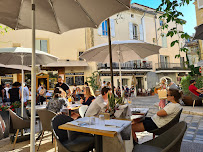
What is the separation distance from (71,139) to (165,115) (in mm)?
1713

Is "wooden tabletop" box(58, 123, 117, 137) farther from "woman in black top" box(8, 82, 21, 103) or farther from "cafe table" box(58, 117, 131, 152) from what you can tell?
"woman in black top" box(8, 82, 21, 103)

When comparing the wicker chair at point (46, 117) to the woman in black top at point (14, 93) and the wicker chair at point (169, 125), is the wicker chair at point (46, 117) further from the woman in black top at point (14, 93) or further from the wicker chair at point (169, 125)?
the woman in black top at point (14, 93)

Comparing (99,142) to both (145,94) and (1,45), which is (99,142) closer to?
(1,45)

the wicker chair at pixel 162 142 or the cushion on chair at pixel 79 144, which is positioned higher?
the wicker chair at pixel 162 142

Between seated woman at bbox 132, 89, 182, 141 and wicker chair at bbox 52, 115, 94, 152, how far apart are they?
3.44ft

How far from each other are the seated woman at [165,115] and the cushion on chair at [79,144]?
3.39 feet

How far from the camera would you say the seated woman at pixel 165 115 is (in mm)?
2816

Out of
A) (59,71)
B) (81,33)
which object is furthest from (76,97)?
(81,33)

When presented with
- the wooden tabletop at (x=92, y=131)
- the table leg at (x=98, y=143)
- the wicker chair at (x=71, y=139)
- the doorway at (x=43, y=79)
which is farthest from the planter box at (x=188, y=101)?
the doorway at (x=43, y=79)

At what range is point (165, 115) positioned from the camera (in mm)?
2822

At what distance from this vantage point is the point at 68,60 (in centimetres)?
1520

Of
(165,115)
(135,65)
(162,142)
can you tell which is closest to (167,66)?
(135,65)

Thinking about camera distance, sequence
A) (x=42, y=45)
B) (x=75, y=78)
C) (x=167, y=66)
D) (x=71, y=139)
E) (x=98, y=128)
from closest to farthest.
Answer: (x=98, y=128)
(x=71, y=139)
(x=42, y=45)
(x=75, y=78)
(x=167, y=66)

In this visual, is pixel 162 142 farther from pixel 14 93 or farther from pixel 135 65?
pixel 135 65
